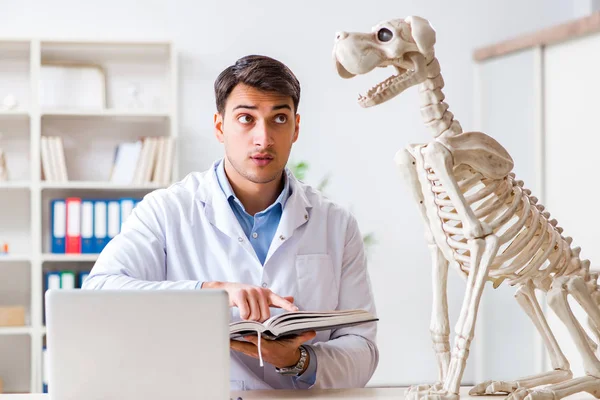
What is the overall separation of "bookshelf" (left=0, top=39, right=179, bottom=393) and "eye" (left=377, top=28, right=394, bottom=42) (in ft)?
Result: 8.90

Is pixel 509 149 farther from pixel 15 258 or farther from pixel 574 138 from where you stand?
pixel 15 258

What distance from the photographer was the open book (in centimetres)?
146

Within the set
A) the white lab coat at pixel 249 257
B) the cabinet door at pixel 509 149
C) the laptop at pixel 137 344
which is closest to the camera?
the laptop at pixel 137 344

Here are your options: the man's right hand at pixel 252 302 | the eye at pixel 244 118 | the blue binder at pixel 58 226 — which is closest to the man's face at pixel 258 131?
the eye at pixel 244 118

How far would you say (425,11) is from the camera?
4.55 m

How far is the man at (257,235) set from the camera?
6.28ft

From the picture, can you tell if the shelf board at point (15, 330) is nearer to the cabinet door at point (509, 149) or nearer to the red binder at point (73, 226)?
the red binder at point (73, 226)

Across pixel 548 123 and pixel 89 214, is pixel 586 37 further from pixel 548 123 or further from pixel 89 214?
pixel 89 214

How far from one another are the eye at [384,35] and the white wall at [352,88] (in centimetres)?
298

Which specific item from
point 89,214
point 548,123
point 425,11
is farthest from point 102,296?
point 425,11

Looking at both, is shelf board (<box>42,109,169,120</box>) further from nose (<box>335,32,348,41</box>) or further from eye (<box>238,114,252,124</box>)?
nose (<box>335,32,348,41</box>)

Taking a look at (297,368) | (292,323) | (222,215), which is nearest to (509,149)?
(222,215)

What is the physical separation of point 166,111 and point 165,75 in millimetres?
406

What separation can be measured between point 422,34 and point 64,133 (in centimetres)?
317
